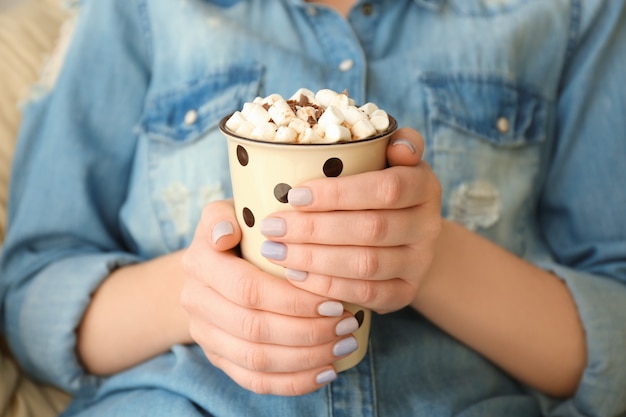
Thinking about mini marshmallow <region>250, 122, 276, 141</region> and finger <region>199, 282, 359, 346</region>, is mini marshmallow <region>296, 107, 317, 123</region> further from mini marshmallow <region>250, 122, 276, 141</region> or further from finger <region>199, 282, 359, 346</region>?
finger <region>199, 282, 359, 346</region>

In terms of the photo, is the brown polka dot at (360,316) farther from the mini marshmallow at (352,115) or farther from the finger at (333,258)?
the mini marshmallow at (352,115)

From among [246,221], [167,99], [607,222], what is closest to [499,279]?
[607,222]

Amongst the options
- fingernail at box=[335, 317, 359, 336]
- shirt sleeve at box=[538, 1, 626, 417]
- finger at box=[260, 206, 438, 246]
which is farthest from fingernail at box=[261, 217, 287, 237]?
shirt sleeve at box=[538, 1, 626, 417]

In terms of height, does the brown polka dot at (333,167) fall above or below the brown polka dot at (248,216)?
above

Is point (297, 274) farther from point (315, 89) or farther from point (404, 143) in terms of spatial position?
point (315, 89)

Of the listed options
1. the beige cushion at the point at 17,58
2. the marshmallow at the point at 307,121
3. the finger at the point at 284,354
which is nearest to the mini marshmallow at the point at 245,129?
the marshmallow at the point at 307,121

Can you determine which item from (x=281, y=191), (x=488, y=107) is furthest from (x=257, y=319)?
(x=488, y=107)

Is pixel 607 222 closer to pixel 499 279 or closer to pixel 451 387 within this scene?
pixel 499 279
